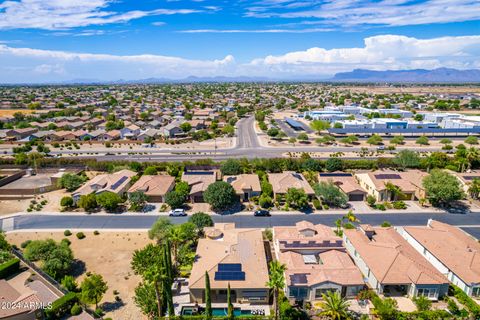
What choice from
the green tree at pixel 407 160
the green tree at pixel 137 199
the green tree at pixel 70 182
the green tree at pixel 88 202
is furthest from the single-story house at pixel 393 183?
the green tree at pixel 70 182

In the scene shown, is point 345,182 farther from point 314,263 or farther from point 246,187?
point 314,263

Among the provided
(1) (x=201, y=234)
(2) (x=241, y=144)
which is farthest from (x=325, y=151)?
(1) (x=201, y=234)

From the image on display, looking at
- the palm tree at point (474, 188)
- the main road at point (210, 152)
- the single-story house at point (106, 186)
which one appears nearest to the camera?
the palm tree at point (474, 188)

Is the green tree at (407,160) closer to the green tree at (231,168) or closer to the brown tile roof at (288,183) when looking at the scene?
the brown tile roof at (288,183)

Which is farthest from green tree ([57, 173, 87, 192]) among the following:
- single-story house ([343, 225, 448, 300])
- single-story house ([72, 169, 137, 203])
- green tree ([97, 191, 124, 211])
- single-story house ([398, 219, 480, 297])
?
single-story house ([398, 219, 480, 297])

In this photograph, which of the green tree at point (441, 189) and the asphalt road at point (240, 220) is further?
the green tree at point (441, 189)

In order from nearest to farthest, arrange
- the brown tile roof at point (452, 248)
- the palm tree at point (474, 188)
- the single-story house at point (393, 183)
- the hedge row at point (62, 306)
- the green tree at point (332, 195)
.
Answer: the hedge row at point (62, 306) → the brown tile roof at point (452, 248) → the green tree at point (332, 195) → the palm tree at point (474, 188) → the single-story house at point (393, 183)
